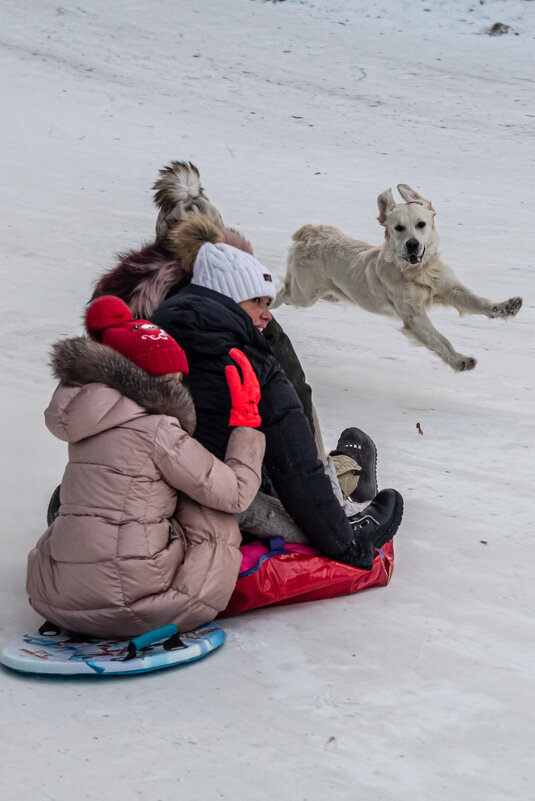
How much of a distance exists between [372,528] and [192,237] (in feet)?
3.88

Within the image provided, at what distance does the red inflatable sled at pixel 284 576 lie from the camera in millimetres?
3203

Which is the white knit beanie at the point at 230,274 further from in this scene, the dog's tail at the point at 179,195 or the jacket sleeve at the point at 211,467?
the dog's tail at the point at 179,195

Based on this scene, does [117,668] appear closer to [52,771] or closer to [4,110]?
[52,771]

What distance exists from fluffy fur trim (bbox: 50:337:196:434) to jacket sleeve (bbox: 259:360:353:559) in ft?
1.41

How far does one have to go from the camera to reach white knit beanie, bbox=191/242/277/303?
3355 mm

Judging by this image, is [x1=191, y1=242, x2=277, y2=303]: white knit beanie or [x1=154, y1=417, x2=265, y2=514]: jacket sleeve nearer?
[x1=154, y1=417, x2=265, y2=514]: jacket sleeve

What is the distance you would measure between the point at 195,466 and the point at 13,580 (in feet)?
3.21

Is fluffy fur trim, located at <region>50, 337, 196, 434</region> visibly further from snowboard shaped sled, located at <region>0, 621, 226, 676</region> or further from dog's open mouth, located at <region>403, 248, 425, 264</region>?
dog's open mouth, located at <region>403, 248, 425, 264</region>

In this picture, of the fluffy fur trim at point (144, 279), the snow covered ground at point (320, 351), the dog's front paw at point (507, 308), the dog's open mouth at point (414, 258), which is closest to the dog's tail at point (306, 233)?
the snow covered ground at point (320, 351)

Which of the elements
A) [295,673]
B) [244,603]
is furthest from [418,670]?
[244,603]

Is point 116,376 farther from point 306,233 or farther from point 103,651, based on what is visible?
point 306,233

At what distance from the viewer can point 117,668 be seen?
8.98ft

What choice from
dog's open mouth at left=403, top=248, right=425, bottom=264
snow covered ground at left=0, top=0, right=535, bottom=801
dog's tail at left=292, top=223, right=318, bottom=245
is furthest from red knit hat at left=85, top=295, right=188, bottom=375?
dog's tail at left=292, top=223, right=318, bottom=245

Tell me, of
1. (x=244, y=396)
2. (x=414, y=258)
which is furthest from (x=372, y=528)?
(x=414, y=258)
